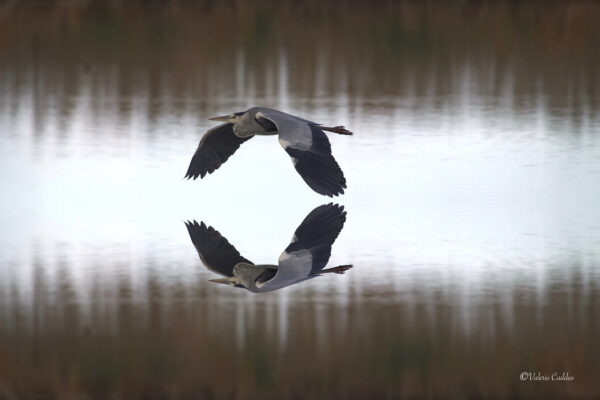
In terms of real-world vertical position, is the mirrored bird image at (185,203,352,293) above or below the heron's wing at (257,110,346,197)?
below

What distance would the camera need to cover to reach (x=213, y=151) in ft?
26.1

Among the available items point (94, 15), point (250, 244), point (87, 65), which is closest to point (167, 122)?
point (87, 65)

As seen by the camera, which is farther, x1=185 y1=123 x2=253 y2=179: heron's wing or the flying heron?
x1=185 y1=123 x2=253 y2=179: heron's wing

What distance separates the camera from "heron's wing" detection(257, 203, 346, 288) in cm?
576

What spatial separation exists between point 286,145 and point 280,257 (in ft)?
3.02

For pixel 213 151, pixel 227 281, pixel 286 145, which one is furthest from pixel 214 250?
pixel 213 151

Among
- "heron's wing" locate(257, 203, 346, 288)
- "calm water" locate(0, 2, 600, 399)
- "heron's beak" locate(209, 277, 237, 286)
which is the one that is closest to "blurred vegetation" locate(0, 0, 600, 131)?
"calm water" locate(0, 2, 600, 399)

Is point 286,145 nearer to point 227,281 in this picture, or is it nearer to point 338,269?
point 338,269

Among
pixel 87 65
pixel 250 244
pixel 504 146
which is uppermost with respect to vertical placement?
pixel 87 65

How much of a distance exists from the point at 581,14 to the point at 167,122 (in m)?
6.22

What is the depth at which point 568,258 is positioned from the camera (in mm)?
6023

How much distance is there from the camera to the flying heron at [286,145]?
6660mm

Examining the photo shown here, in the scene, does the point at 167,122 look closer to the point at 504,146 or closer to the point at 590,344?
the point at 504,146

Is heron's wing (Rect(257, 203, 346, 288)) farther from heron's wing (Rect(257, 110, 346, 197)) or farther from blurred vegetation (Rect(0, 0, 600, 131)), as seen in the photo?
blurred vegetation (Rect(0, 0, 600, 131))
